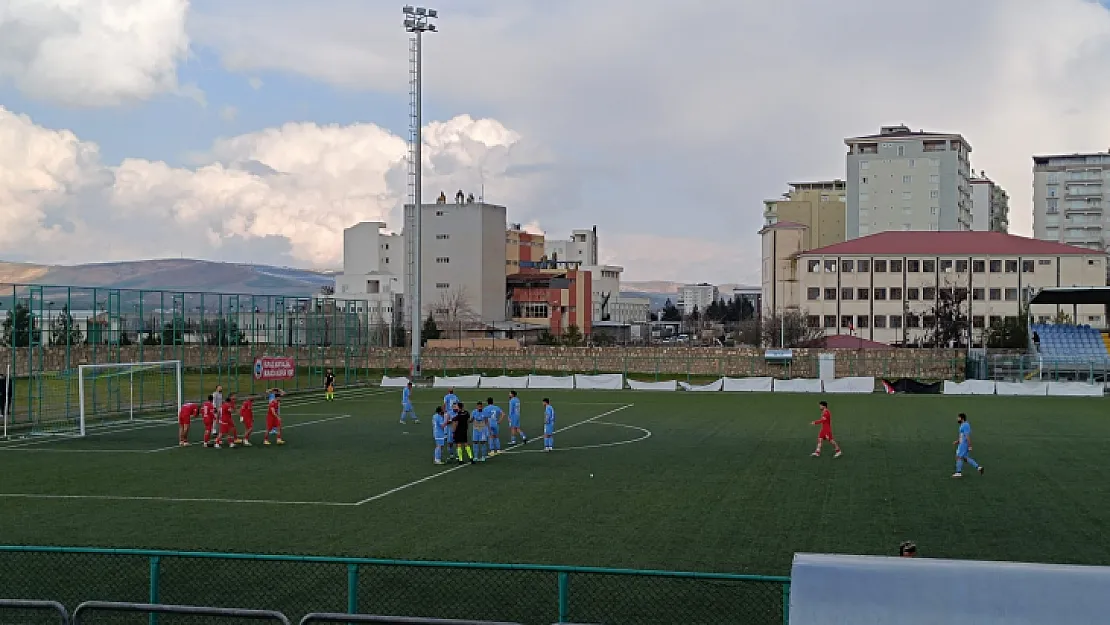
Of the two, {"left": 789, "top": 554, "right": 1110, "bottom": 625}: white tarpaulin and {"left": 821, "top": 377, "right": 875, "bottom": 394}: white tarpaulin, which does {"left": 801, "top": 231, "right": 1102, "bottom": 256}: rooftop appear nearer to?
{"left": 821, "top": 377, "right": 875, "bottom": 394}: white tarpaulin

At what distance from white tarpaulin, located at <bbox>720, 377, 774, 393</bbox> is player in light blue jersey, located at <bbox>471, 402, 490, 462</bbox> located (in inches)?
1312

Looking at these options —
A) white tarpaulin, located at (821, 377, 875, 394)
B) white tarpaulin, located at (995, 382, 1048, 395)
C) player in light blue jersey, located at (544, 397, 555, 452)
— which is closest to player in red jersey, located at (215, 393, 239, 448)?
player in light blue jersey, located at (544, 397, 555, 452)

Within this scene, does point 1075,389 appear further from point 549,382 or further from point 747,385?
point 549,382

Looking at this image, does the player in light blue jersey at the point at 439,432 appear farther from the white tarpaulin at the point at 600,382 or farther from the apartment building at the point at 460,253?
the apartment building at the point at 460,253

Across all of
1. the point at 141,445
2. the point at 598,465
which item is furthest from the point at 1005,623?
the point at 141,445

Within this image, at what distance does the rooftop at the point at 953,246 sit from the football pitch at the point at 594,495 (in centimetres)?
6256

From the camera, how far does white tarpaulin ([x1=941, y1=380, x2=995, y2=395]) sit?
2248 inches

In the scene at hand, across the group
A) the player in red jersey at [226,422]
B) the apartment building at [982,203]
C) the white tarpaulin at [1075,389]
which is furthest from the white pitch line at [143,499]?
the apartment building at [982,203]

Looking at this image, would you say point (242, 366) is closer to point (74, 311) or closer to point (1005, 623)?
point (74, 311)

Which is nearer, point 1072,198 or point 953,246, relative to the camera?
point 953,246

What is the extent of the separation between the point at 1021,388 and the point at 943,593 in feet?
171

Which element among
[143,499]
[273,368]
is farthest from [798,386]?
[143,499]

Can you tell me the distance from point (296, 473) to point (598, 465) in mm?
7493

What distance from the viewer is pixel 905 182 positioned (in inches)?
5030
